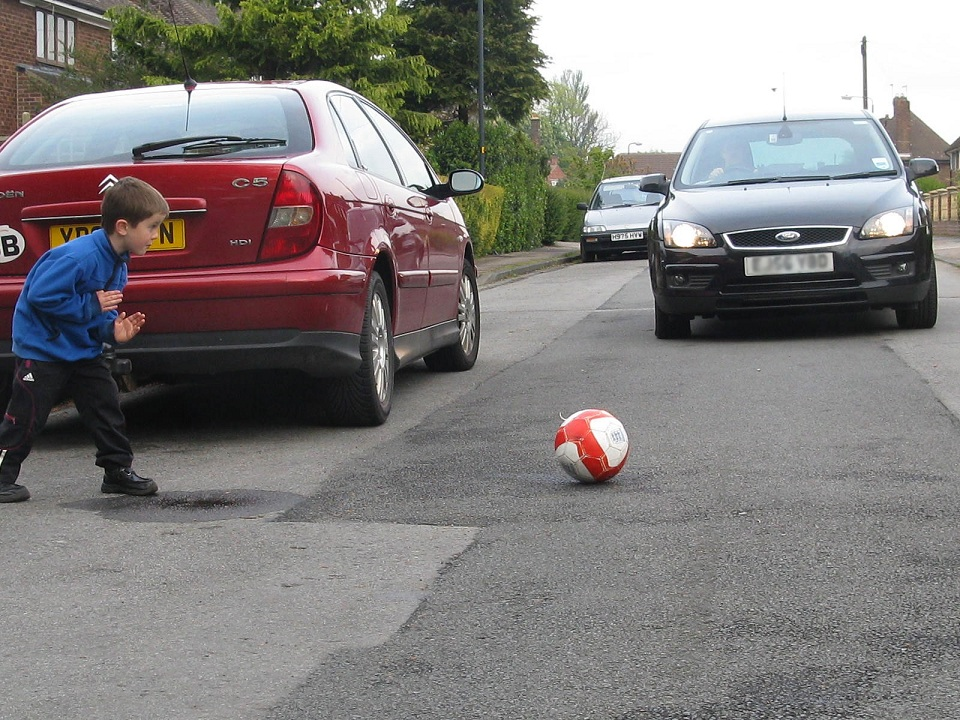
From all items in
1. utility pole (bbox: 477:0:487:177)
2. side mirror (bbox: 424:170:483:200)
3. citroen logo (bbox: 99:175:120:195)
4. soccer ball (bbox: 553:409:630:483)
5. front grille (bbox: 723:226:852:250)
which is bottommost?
soccer ball (bbox: 553:409:630:483)

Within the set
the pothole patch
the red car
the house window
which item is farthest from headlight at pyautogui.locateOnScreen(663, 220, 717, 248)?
the house window

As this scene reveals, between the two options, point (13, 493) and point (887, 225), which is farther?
point (887, 225)

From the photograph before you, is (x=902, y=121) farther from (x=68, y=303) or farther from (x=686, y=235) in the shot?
(x=68, y=303)

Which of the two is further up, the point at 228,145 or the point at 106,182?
the point at 228,145

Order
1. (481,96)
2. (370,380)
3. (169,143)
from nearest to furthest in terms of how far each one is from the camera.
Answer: (169,143) → (370,380) → (481,96)

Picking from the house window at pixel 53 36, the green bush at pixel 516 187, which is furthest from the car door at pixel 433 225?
the house window at pixel 53 36

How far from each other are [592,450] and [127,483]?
171cm

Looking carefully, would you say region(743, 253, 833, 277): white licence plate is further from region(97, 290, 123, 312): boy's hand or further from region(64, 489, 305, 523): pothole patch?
region(97, 290, 123, 312): boy's hand

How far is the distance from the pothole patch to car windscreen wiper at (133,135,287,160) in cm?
171

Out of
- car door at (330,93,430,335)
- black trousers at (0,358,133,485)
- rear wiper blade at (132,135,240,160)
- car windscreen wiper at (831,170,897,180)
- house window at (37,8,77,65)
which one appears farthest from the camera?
house window at (37,8,77,65)

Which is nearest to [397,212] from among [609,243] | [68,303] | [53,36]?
[68,303]

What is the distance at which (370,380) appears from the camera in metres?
6.73

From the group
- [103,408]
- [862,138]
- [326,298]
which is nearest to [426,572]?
[103,408]

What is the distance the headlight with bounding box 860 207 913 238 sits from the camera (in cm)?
988
